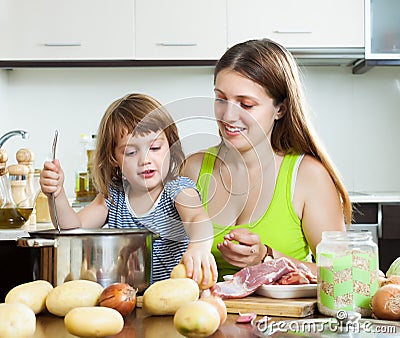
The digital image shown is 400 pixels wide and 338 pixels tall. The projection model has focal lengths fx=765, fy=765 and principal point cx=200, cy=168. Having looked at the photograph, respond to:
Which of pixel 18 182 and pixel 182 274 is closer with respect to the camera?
pixel 182 274

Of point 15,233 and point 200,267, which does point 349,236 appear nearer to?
point 200,267

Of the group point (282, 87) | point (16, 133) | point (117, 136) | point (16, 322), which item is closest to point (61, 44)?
point (16, 133)

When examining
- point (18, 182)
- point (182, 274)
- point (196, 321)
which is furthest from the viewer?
point (18, 182)

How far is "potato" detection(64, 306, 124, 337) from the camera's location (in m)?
0.94

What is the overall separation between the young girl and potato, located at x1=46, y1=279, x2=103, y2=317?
175 millimetres

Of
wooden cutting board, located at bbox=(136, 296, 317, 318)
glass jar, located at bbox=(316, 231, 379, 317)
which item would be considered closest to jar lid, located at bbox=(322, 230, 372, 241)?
glass jar, located at bbox=(316, 231, 379, 317)

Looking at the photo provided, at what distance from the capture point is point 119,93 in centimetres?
370

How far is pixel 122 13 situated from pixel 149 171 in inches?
83.4

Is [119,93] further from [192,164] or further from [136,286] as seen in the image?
[136,286]

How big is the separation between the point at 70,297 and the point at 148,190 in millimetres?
447

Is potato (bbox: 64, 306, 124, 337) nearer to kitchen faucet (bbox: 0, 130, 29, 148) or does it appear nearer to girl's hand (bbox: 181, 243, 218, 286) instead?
girl's hand (bbox: 181, 243, 218, 286)

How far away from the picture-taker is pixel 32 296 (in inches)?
43.1

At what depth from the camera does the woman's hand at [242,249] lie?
1.45m

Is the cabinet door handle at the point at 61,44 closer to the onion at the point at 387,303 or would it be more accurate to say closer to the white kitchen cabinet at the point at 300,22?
the white kitchen cabinet at the point at 300,22
